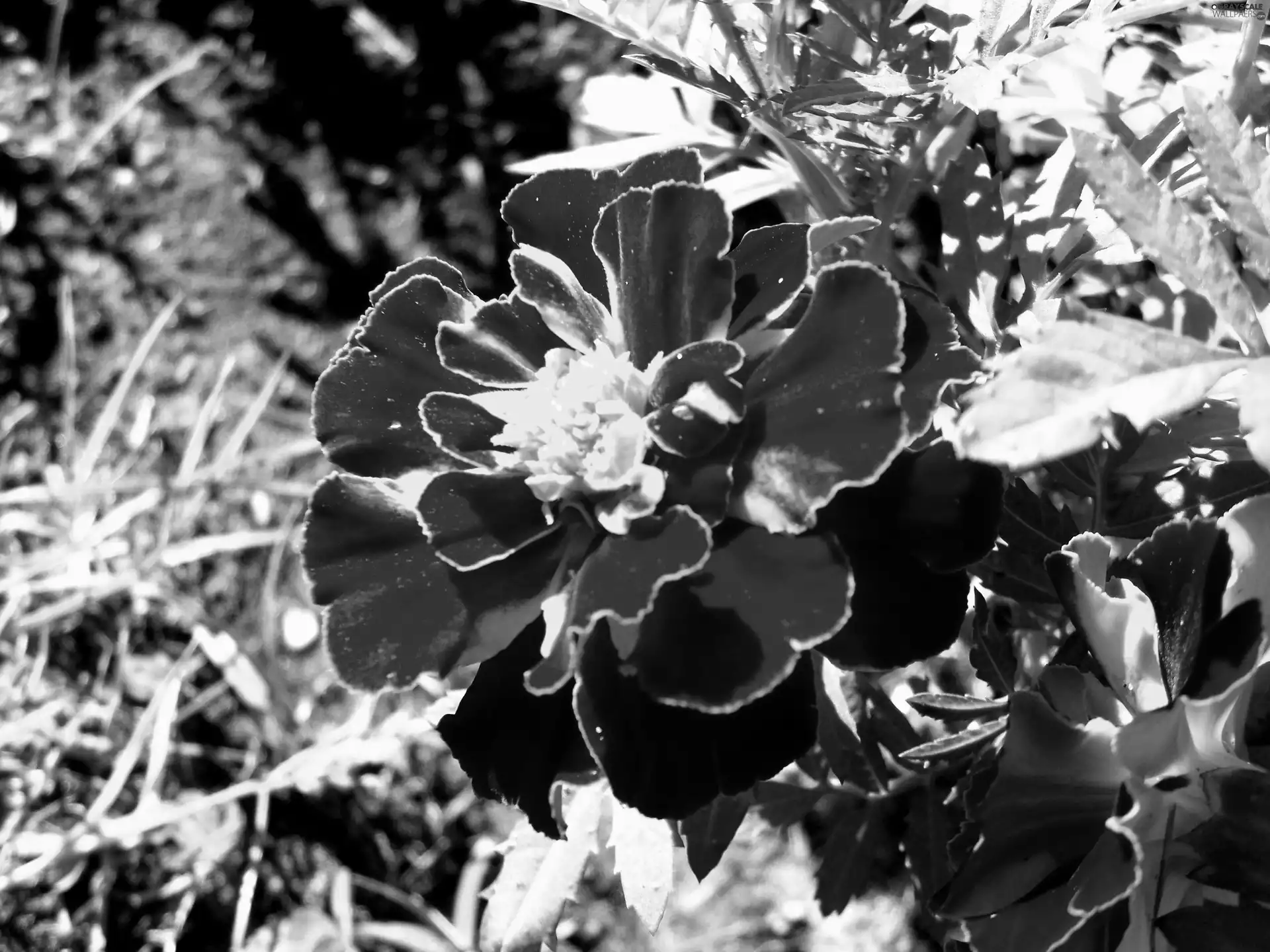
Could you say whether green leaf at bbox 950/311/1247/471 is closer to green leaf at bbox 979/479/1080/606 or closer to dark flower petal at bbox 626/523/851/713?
dark flower petal at bbox 626/523/851/713

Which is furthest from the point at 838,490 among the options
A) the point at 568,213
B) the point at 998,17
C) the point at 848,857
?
the point at 848,857

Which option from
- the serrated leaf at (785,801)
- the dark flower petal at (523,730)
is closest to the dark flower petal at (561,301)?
the dark flower petal at (523,730)

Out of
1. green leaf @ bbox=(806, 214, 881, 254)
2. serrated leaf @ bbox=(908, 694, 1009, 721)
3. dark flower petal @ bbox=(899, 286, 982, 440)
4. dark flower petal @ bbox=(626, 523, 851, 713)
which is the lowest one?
serrated leaf @ bbox=(908, 694, 1009, 721)

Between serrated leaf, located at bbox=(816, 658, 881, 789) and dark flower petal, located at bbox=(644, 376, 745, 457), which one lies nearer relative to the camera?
dark flower petal, located at bbox=(644, 376, 745, 457)

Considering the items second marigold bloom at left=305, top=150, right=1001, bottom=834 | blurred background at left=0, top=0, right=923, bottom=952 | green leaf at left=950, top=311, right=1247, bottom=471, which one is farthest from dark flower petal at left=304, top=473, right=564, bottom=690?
blurred background at left=0, top=0, right=923, bottom=952

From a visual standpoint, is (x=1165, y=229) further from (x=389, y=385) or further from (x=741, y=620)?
(x=389, y=385)

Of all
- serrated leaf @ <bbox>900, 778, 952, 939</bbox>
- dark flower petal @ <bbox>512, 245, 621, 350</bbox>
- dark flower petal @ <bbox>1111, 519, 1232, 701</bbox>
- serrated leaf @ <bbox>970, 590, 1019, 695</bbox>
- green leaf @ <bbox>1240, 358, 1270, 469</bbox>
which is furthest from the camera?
serrated leaf @ <bbox>900, 778, 952, 939</bbox>

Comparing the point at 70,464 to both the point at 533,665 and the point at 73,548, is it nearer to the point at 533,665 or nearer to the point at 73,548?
the point at 73,548
